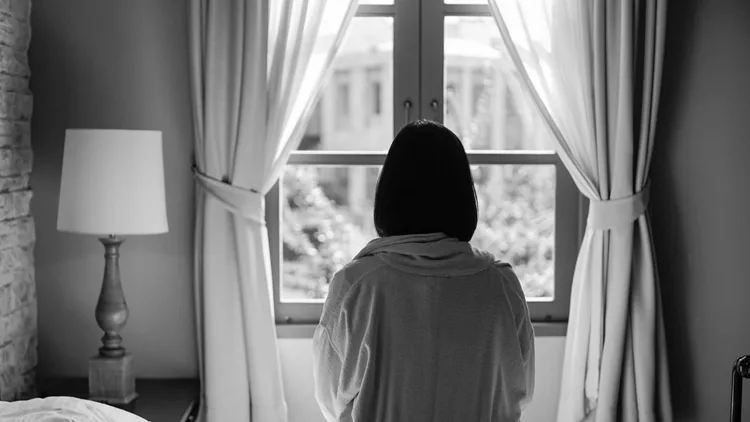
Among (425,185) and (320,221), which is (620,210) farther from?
(425,185)

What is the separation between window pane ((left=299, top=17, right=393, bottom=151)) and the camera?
3.16 metres

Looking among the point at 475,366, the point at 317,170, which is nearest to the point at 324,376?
the point at 475,366

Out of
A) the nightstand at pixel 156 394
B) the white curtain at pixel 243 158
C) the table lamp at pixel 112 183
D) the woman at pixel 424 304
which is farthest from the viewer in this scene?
the white curtain at pixel 243 158

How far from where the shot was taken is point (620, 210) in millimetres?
2984

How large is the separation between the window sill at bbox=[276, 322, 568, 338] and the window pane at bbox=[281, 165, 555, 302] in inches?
4.3

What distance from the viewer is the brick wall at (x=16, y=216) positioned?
9.19ft

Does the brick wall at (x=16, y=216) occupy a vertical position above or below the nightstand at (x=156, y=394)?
above

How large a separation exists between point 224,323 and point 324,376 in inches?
47.0

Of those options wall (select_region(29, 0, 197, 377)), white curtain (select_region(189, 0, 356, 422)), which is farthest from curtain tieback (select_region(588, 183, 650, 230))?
wall (select_region(29, 0, 197, 377))

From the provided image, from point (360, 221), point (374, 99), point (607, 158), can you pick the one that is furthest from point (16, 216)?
point (607, 158)

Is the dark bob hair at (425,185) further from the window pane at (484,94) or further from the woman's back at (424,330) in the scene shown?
the window pane at (484,94)

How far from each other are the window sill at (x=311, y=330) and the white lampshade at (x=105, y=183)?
2.38 feet

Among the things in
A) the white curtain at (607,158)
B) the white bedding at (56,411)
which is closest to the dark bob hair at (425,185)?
the white bedding at (56,411)

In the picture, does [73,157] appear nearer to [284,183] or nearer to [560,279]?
[284,183]
